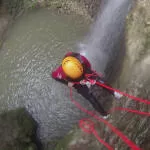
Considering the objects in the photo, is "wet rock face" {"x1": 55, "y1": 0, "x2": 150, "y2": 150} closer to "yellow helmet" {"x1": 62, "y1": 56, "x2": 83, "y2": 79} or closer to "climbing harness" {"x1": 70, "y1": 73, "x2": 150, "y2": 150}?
"climbing harness" {"x1": 70, "y1": 73, "x2": 150, "y2": 150}

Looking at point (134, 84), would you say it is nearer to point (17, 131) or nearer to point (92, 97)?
point (92, 97)

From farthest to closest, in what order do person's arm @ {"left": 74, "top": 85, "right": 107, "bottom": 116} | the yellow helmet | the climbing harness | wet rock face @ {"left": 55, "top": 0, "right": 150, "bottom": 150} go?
person's arm @ {"left": 74, "top": 85, "right": 107, "bottom": 116}
the yellow helmet
wet rock face @ {"left": 55, "top": 0, "right": 150, "bottom": 150}
the climbing harness

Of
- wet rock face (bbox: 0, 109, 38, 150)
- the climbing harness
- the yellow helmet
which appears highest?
the yellow helmet

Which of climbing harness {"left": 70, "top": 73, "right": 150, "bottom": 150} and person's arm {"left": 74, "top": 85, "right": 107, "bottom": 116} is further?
person's arm {"left": 74, "top": 85, "right": 107, "bottom": 116}

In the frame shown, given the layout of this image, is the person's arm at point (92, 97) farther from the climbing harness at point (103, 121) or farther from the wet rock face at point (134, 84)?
the wet rock face at point (134, 84)


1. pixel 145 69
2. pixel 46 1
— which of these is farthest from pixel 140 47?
pixel 46 1

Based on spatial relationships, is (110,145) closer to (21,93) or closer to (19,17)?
(21,93)

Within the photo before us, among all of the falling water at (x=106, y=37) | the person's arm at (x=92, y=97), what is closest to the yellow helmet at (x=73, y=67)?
the person's arm at (x=92, y=97)

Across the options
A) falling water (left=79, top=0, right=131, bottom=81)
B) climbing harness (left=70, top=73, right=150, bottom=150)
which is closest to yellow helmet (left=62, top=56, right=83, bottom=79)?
climbing harness (left=70, top=73, right=150, bottom=150)
